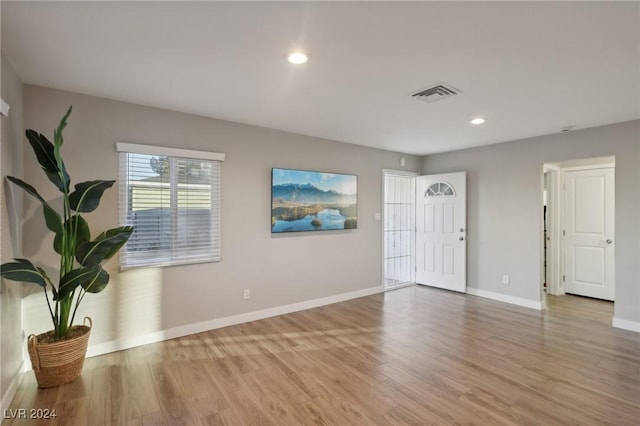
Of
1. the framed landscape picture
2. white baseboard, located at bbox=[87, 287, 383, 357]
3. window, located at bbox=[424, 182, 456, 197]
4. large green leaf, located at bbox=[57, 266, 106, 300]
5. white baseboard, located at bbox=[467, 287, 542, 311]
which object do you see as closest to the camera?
→ large green leaf, located at bbox=[57, 266, 106, 300]

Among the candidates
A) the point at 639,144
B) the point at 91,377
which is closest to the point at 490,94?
the point at 639,144

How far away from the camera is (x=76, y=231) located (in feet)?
8.13

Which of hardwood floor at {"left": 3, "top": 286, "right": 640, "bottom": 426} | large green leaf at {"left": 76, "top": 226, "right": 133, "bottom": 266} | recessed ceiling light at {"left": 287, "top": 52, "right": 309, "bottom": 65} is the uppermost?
recessed ceiling light at {"left": 287, "top": 52, "right": 309, "bottom": 65}

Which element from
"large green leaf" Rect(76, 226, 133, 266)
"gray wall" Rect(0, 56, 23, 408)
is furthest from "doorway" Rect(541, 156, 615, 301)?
"gray wall" Rect(0, 56, 23, 408)

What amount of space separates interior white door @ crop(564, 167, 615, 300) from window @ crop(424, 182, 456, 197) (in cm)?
192

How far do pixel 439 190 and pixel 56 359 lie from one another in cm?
538

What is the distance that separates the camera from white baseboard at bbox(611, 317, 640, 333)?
11.5 feet

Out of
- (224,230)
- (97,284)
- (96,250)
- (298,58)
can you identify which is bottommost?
(97,284)

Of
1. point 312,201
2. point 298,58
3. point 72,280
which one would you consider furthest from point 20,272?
point 312,201

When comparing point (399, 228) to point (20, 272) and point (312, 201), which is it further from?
point (20, 272)

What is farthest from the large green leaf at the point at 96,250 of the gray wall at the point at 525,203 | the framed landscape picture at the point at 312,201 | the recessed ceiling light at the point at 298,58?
the gray wall at the point at 525,203

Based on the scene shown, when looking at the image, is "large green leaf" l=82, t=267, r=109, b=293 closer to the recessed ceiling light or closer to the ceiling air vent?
the recessed ceiling light

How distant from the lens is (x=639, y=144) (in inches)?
139

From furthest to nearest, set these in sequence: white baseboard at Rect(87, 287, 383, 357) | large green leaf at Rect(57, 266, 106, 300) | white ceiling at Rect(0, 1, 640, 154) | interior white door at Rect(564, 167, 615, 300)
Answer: interior white door at Rect(564, 167, 615, 300)
white baseboard at Rect(87, 287, 383, 357)
large green leaf at Rect(57, 266, 106, 300)
white ceiling at Rect(0, 1, 640, 154)
